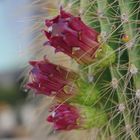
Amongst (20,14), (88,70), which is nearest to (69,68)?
(88,70)

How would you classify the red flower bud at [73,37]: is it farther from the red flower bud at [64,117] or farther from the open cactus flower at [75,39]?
the red flower bud at [64,117]

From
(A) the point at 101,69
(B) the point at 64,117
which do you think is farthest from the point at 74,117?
(A) the point at 101,69

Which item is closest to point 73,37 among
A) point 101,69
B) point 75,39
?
point 75,39

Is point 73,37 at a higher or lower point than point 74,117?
higher

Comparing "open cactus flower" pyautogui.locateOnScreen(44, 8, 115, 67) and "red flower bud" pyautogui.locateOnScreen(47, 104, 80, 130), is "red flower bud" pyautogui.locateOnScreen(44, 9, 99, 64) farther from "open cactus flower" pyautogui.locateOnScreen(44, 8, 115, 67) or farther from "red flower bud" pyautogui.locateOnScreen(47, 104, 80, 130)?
"red flower bud" pyautogui.locateOnScreen(47, 104, 80, 130)

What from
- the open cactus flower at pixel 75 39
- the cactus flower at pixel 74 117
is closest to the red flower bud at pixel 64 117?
the cactus flower at pixel 74 117

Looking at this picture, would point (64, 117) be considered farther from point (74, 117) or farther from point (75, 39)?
point (75, 39)

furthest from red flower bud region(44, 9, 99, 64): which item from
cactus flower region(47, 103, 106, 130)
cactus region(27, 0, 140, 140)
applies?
cactus flower region(47, 103, 106, 130)
